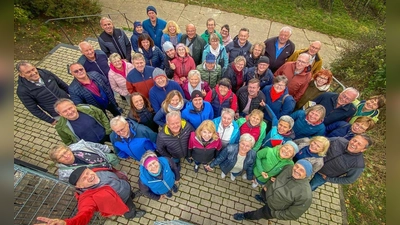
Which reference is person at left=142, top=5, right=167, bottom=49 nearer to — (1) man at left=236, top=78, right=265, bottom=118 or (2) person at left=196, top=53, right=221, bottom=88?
(2) person at left=196, top=53, right=221, bottom=88

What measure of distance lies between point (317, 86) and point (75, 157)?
4777 mm

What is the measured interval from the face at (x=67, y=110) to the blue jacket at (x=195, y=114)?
185 cm

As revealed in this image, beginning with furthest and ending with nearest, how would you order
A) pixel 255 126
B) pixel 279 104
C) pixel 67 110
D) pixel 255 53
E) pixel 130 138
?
pixel 255 53
pixel 279 104
pixel 255 126
pixel 130 138
pixel 67 110

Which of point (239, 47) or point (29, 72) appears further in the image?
point (239, 47)

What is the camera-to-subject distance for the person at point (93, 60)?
4668 millimetres

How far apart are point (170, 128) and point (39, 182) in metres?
2.79

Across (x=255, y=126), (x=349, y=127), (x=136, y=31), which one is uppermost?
(x=136, y=31)

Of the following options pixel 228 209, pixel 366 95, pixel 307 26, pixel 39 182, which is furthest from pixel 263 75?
pixel 307 26

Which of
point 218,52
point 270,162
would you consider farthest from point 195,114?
point 218,52

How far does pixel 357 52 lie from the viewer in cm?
765

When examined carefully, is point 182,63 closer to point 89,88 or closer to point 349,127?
point 89,88

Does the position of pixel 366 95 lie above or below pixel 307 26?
below

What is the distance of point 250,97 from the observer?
4.45 m

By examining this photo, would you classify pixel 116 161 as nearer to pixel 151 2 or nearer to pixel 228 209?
pixel 228 209
